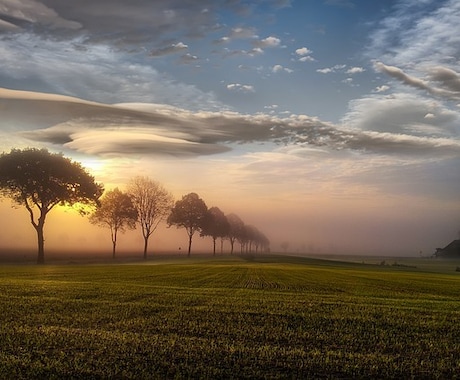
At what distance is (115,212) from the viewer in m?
121

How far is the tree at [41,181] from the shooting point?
83938 mm

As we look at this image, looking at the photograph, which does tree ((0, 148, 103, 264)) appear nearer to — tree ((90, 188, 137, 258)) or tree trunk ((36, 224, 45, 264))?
tree trunk ((36, 224, 45, 264))

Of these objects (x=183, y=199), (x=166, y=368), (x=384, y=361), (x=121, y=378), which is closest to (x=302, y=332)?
(x=384, y=361)

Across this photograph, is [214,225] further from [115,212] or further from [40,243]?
[40,243]

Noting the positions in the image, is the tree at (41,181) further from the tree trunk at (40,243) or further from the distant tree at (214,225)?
the distant tree at (214,225)

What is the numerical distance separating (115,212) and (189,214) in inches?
1385

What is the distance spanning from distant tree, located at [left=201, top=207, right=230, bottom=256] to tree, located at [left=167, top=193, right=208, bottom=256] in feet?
11.1

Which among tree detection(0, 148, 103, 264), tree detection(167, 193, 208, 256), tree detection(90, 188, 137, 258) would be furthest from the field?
tree detection(167, 193, 208, 256)

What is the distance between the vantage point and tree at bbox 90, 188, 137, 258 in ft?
395

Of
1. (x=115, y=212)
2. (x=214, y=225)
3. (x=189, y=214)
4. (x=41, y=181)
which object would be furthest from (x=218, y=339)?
(x=214, y=225)

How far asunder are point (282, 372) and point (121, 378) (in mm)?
4642

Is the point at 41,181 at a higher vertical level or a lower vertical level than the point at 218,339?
higher

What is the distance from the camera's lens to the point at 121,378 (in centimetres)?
1237

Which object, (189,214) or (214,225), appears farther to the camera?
(214,225)
